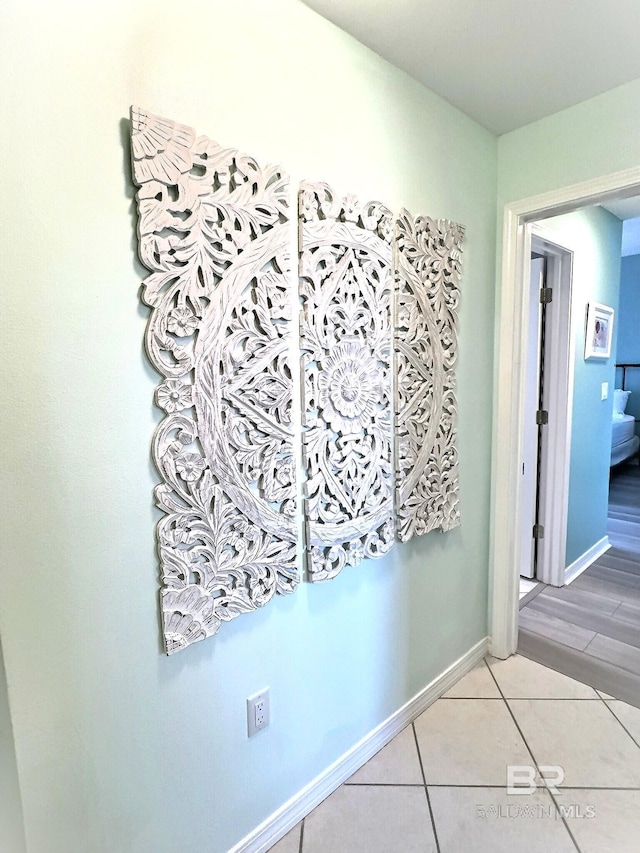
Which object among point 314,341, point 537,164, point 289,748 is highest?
point 537,164

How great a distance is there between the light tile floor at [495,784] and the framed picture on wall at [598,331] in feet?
6.52

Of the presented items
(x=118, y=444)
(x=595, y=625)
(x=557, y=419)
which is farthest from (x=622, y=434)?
(x=118, y=444)

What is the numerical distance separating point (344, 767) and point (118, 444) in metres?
1.33

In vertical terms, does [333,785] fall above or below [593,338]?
below

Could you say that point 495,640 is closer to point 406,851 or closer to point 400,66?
point 406,851

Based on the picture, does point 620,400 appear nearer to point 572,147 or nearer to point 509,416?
point 509,416

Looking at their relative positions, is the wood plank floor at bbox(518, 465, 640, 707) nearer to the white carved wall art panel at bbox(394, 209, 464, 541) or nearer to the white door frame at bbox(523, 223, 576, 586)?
the white door frame at bbox(523, 223, 576, 586)

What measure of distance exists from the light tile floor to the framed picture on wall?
199 cm

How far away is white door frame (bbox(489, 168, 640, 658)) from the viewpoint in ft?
6.37

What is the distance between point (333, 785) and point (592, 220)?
3.21m

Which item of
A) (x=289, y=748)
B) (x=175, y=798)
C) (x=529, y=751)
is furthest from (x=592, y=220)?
(x=175, y=798)

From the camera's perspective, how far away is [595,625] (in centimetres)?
244

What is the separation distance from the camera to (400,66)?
5.02ft

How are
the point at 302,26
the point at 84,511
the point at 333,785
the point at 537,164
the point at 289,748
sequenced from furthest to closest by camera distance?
the point at 537,164 → the point at 333,785 → the point at 289,748 → the point at 302,26 → the point at 84,511
